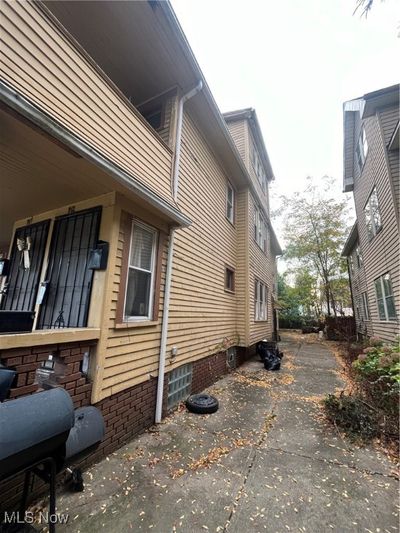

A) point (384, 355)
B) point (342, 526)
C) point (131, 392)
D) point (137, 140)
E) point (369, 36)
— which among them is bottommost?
point (342, 526)

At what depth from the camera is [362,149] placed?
34.3 ft

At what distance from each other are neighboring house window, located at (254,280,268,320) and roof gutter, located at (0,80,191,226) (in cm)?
708

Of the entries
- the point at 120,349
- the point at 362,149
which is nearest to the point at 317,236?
the point at 362,149

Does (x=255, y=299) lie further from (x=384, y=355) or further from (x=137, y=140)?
(x=137, y=140)

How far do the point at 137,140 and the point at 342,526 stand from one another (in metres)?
5.44

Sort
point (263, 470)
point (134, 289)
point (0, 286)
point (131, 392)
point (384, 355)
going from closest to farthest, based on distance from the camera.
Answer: point (263, 470) → point (131, 392) → point (134, 289) → point (384, 355) → point (0, 286)

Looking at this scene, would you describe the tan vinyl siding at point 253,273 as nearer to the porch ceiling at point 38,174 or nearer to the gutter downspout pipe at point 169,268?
the gutter downspout pipe at point 169,268

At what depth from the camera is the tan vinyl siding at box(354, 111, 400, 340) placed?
7535 mm

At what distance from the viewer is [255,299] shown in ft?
32.0

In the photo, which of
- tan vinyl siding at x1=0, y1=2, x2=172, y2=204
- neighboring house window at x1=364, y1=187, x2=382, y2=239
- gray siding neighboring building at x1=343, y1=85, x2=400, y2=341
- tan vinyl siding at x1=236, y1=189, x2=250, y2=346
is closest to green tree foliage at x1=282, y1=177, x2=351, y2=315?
gray siding neighboring building at x1=343, y1=85, x2=400, y2=341

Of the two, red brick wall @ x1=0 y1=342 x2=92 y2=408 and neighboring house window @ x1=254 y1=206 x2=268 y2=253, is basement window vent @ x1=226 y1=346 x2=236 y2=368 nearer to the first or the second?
neighboring house window @ x1=254 y1=206 x2=268 y2=253

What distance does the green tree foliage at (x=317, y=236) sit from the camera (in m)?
18.5

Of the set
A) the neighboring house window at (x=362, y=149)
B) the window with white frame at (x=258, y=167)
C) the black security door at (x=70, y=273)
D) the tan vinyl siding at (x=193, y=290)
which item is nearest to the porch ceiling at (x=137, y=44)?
the tan vinyl siding at (x=193, y=290)

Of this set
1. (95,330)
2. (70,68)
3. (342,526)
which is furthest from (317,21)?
(342,526)
